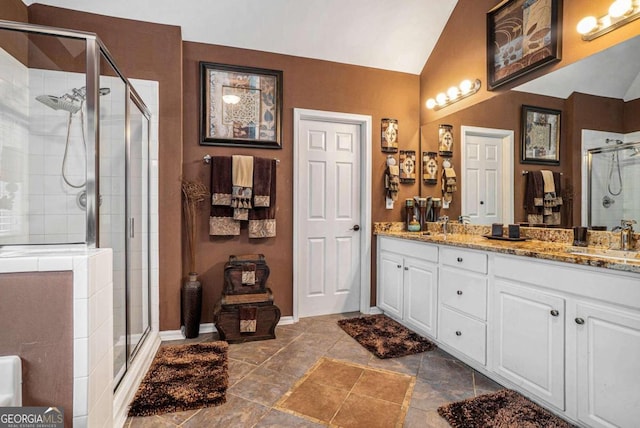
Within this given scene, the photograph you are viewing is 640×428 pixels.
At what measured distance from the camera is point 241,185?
2832mm

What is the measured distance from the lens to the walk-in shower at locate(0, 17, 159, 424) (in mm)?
1419

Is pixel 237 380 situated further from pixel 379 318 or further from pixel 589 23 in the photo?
pixel 589 23

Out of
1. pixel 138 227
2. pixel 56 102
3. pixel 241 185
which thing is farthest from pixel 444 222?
pixel 56 102

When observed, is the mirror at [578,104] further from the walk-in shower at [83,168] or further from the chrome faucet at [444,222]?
the walk-in shower at [83,168]

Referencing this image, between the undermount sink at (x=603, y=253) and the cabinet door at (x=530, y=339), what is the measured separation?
31 cm

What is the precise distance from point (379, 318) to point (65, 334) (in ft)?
8.49

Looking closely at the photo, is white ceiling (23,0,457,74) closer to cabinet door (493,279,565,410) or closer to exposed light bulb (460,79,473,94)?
exposed light bulb (460,79,473,94)

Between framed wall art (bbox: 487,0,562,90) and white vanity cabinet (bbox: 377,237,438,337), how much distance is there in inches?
60.6

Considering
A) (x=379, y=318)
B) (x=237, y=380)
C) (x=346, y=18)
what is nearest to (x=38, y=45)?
(x=346, y=18)

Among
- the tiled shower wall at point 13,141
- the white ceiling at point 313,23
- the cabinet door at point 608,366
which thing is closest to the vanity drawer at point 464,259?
the cabinet door at point 608,366

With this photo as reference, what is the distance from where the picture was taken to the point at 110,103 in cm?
179

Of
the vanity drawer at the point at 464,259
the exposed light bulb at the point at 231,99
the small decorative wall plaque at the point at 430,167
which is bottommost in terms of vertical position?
the vanity drawer at the point at 464,259

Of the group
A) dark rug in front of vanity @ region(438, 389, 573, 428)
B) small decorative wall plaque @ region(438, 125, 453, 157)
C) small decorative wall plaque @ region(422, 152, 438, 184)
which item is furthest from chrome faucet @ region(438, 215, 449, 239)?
dark rug in front of vanity @ region(438, 389, 573, 428)

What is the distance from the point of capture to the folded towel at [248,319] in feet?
8.62
